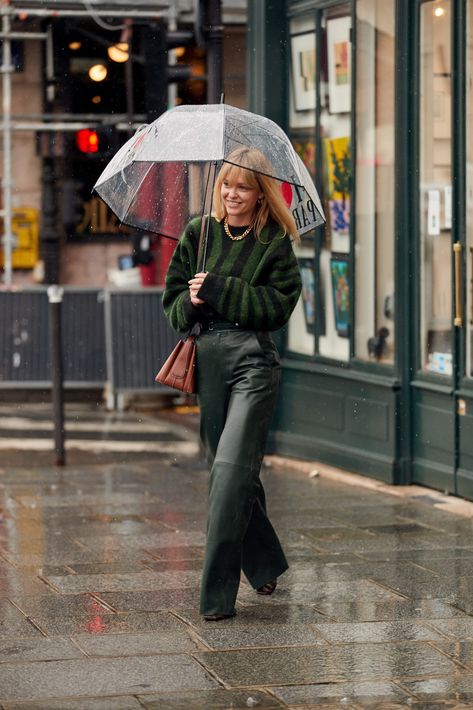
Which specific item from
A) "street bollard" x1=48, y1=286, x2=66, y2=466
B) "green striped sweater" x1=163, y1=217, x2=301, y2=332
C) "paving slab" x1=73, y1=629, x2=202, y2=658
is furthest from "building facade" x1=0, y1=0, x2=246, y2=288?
"paving slab" x1=73, y1=629, x2=202, y2=658

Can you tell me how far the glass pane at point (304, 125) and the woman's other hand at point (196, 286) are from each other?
459 centimetres

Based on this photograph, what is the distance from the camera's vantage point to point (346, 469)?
10.0 meters

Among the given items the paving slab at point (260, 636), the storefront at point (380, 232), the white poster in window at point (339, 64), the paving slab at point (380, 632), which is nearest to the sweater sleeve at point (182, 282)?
the paving slab at point (260, 636)

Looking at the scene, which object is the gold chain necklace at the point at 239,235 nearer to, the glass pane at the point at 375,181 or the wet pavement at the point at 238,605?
the wet pavement at the point at 238,605

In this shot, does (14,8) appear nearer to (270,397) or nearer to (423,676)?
(270,397)

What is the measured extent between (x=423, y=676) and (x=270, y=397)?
1.48m

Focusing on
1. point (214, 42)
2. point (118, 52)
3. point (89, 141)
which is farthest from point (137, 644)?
point (118, 52)

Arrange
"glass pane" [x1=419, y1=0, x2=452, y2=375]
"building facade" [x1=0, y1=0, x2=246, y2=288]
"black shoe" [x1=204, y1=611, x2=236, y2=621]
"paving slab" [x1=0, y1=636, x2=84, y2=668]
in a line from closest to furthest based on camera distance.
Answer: "paving slab" [x1=0, y1=636, x2=84, y2=668] → "black shoe" [x1=204, y1=611, x2=236, y2=621] → "glass pane" [x1=419, y1=0, x2=452, y2=375] → "building facade" [x1=0, y1=0, x2=246, y2=288]

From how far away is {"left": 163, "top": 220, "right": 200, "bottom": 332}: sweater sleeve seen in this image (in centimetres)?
628

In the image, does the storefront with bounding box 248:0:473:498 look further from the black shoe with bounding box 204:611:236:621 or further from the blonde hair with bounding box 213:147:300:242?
the black shoe with bounding box 204:611:236:621

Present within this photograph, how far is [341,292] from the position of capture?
410 inches

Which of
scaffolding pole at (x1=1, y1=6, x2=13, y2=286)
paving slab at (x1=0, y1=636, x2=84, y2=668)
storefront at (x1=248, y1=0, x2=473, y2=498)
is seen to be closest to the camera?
paving slab at (x1=0, y1=636, x2=84, y2=668)

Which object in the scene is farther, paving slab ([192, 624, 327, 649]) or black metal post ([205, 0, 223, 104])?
black metal post ([205, 0, 223, 104])

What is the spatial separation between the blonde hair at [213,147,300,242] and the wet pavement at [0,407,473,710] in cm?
164
